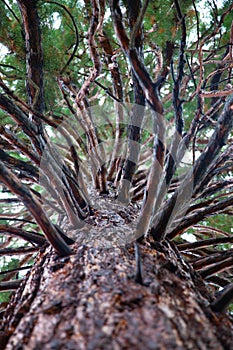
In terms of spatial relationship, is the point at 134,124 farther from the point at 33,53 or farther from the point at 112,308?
the point at 112,308

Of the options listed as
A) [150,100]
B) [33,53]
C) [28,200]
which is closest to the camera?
[28,200]

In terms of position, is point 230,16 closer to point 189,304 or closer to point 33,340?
point 189,304

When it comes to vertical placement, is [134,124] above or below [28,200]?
above

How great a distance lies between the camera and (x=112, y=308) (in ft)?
3.19

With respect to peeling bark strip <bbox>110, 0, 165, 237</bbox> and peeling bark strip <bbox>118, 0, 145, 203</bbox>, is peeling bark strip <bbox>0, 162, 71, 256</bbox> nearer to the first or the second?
A: peeling bark strip <bbox>110, 0, 165, 237</bbox>

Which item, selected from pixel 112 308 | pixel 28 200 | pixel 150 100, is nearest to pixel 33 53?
pixel 150 100

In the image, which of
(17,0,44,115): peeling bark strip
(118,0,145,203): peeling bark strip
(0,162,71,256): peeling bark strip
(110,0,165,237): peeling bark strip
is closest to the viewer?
(0,162,71,256): peeling bark strip

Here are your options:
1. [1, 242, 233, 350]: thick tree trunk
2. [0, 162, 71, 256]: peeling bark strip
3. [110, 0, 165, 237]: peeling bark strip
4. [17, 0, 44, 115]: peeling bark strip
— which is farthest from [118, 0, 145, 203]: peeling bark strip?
[1, 242, 233, 350]: thick tree trunk

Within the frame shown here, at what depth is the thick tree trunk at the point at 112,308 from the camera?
0.86 meters

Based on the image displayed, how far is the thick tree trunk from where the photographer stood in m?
0.86

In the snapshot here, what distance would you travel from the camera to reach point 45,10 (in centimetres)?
207

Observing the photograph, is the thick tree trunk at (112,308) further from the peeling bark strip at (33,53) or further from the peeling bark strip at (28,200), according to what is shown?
the peeling bark strip at (33,53)

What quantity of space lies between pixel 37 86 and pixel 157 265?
1347 millimetres

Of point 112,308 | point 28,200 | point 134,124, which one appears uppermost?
point 134,124
